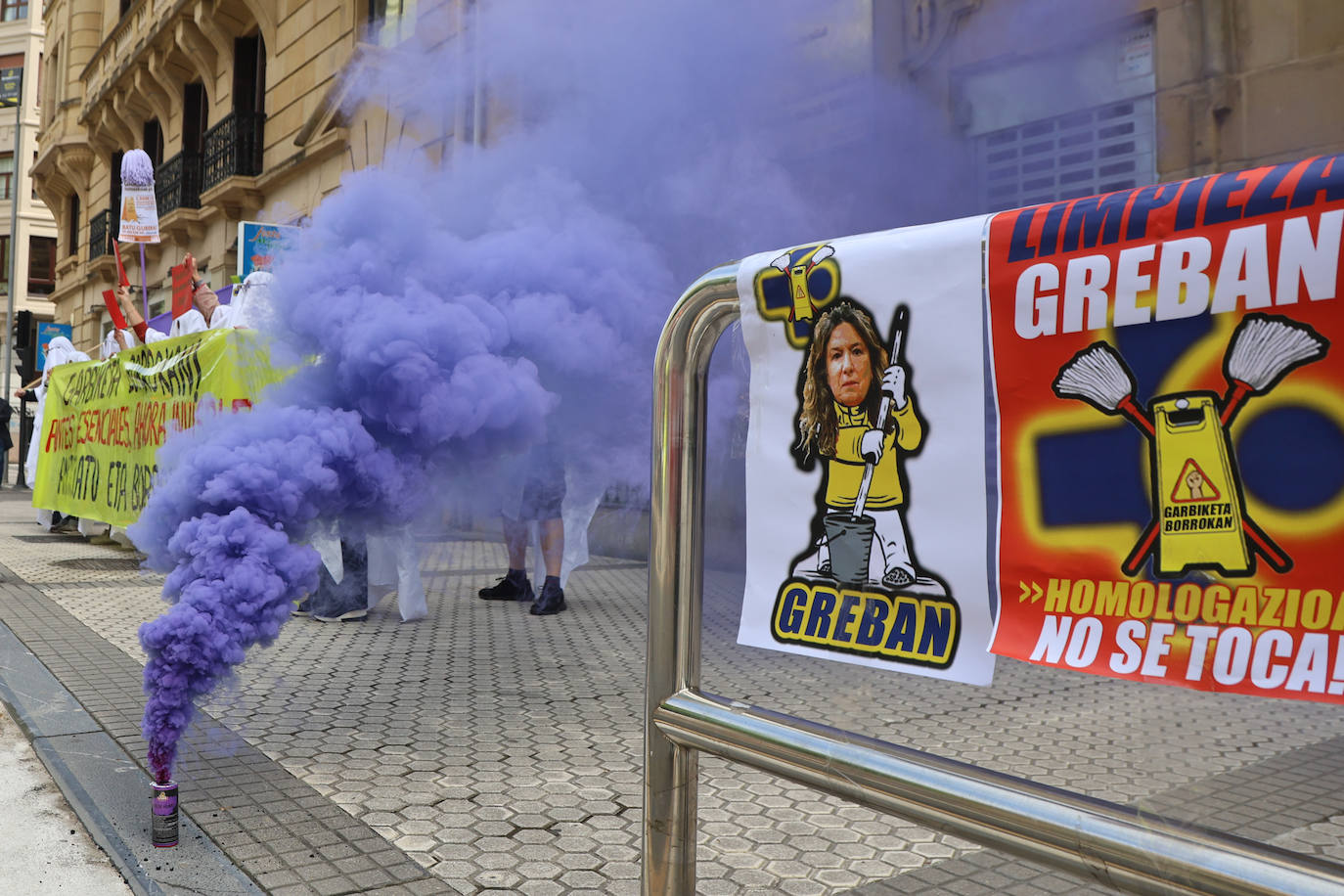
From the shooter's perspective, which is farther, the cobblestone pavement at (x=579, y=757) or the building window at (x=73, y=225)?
the building window at (x=73, y=225)

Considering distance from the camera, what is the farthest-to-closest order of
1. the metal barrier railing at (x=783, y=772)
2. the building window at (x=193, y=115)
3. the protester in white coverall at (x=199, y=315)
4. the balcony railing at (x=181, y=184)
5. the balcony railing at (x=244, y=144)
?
the building window at (x=193, y=115) → the balcony railing at (x=181, y=184) → the balcony railing at (x=244, y=144) → the protester in white coverall at (x=199, y=315) → the metal barrier railing at (x=783, y=772)

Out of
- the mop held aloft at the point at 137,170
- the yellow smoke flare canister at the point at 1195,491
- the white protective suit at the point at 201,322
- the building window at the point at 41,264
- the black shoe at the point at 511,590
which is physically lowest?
the black shoe at the point at 511,590

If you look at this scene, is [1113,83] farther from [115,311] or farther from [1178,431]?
[115,311]

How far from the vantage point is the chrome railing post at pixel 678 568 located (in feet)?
5.29

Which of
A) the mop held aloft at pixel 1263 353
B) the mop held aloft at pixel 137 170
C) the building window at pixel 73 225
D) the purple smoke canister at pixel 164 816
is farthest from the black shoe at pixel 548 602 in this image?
the building window at pixel 73 225

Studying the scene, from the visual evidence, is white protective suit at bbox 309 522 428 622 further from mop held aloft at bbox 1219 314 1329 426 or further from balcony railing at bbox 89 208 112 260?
balcony railing at bbox 89 208 112 260

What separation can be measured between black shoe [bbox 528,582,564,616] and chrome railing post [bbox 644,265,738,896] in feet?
15.9

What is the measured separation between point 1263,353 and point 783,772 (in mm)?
768

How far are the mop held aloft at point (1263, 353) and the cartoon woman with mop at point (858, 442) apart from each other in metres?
0.37

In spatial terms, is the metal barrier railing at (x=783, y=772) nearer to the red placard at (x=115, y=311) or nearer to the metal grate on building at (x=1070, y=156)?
the metal grate on building at (x=1070, y=156)

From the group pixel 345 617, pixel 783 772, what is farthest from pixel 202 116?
pixel 783 772

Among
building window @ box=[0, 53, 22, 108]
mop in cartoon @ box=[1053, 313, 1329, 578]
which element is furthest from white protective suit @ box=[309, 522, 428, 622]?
building window @ box=[0, 53, 22, 108]

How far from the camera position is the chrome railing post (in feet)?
5.29

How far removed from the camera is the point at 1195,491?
3.67ft
